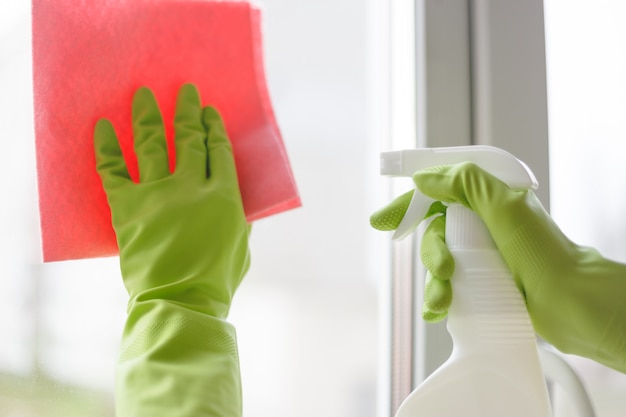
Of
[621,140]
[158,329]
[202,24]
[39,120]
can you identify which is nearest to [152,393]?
[158,329]

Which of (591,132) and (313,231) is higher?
(591,132)

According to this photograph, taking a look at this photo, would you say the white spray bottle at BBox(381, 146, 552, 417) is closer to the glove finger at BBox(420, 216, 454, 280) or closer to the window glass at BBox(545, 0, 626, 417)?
the glove finger at BBox(420, 216, 454, 280)

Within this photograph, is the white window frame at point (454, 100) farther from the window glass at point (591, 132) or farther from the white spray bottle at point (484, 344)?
the white spray bottle at point (484, 344)

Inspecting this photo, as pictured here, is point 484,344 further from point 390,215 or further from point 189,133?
point 189,133

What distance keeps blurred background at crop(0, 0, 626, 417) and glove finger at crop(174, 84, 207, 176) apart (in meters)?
0.14

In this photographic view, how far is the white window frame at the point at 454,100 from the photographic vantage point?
805mm

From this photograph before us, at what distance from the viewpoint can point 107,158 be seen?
2.02 feet

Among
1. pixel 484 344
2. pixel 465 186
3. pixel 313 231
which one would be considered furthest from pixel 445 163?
pixel 313 231

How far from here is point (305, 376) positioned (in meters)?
0.79

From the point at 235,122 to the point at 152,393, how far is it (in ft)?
0.96

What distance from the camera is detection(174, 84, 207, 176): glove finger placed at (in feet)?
2.11

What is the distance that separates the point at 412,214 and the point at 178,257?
0.71 ft

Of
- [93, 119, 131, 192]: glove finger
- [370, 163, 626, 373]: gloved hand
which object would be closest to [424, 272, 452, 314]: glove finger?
[370, 163, 626, 373]: gloved hand

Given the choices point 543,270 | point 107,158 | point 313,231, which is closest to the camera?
point 543,270
